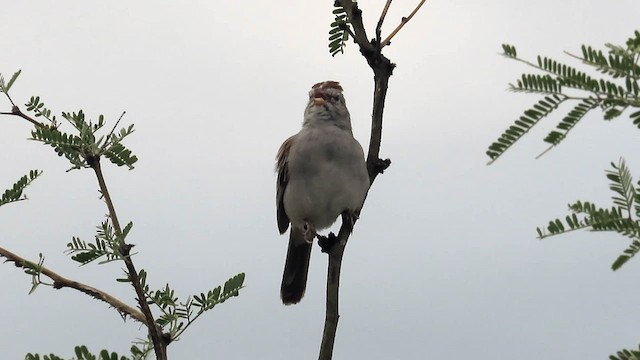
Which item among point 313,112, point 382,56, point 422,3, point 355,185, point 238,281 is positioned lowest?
point 238,281

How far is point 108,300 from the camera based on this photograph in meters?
3.25

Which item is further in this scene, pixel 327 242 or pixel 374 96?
pixel 327 242

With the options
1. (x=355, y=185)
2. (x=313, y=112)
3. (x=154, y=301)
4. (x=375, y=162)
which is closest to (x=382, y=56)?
(x=375, y=162)

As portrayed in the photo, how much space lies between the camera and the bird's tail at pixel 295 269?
30.7 feet

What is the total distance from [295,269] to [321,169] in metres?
1.85

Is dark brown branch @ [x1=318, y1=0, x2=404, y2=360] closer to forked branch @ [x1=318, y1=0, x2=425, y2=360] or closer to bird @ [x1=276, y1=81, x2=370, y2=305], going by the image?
forked branch @ [x1=318, y1=0, x2=425, y2=360]

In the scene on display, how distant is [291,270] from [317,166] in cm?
182

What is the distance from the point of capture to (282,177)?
27.7ft

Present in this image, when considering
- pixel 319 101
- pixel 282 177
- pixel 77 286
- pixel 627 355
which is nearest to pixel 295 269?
pixel 282 177

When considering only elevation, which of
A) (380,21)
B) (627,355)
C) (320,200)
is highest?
(320,200)

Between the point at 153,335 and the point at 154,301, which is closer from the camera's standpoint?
the point at 153,335

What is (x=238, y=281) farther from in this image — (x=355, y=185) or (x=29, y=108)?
(x=355, y=185)

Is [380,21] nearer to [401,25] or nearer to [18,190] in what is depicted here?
[401,25]

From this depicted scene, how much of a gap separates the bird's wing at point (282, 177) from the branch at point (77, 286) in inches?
A: 198
